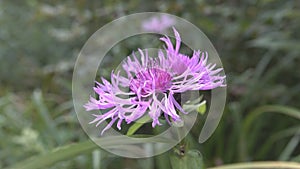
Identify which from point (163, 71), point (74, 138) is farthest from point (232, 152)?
point (163, 71)

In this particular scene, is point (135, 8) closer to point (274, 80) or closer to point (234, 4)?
point (234, 4)

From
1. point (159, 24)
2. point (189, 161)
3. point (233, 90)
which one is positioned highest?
point (159, 24)

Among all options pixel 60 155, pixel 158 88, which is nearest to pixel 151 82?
pixel 158 88

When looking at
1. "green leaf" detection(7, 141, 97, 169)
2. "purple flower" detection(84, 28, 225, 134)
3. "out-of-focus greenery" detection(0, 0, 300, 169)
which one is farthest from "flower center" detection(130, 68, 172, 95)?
"out-of-focus greenery" detection(0, 0, 300, 169)

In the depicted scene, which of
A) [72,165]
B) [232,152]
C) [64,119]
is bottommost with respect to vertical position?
[232,152]

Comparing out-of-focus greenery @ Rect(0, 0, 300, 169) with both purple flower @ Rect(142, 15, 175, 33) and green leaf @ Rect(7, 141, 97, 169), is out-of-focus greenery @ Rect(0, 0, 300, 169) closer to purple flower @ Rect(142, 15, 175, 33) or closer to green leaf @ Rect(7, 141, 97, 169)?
purple flower @ Rect(142, 15, 175, 33)

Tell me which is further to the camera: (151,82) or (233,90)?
(233,90)

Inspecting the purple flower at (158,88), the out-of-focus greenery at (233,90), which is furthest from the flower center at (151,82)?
the out-of-focus greenery at (233,90)

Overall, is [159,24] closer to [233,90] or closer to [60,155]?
[233,90]

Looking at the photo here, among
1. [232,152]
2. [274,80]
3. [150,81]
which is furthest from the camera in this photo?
[274,80]
